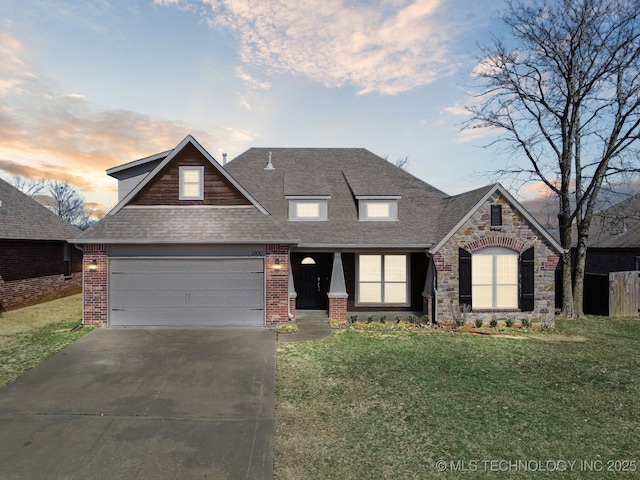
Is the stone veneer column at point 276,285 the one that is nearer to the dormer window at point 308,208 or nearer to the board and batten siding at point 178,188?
the board and batten siding at point 178,188

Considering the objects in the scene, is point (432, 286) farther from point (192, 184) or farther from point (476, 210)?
point (192, 184)

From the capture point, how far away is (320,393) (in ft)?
24.8

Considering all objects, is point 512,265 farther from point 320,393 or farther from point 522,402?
point 320,393

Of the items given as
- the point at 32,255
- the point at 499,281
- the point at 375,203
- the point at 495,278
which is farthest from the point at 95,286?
the point at 499,281

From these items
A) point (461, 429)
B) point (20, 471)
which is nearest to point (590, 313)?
point (461, 429)

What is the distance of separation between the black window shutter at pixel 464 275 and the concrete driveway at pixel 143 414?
24.3 feet

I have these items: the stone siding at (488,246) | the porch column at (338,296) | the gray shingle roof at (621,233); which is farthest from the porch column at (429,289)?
the gray shingle roof at (621,233)

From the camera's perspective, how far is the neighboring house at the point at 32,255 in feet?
54.2

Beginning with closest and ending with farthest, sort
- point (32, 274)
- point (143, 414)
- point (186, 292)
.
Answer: point (143, 414) < point (186, 292) < point (32, 274)

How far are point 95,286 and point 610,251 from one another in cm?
2968

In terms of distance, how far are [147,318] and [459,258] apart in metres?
11.4

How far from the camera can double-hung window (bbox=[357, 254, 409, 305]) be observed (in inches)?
582

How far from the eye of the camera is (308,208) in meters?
15.6

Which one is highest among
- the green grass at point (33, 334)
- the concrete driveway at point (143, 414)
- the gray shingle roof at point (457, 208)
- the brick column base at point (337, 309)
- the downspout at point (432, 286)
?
the gray shingle roof at point (457, 208)
